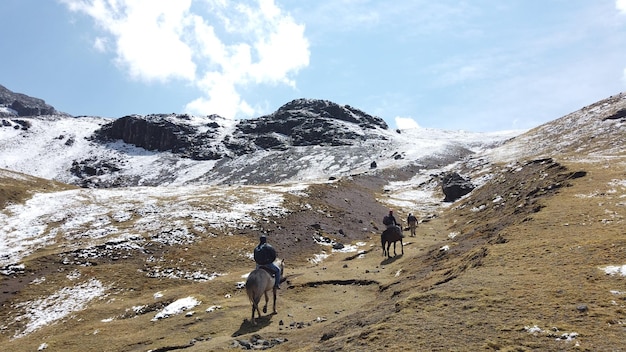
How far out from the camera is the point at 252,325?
69.8 feet

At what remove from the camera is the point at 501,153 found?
120 meters

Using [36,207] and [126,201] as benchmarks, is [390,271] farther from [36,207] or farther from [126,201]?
[36,207]

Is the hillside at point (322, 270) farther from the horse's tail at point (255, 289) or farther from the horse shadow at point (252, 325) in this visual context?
the horse's tail at point (255, 289)

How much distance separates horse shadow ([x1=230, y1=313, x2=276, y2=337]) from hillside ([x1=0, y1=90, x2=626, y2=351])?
170 millimetres

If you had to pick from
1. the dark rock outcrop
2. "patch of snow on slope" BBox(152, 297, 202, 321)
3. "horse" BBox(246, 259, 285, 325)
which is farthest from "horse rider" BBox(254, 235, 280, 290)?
the dark rock outcrop

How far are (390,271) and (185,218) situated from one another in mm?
30125

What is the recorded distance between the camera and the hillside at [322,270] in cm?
1325

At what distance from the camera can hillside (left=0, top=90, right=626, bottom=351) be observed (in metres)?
13.2

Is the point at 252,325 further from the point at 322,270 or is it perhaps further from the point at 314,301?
the point at 322,270

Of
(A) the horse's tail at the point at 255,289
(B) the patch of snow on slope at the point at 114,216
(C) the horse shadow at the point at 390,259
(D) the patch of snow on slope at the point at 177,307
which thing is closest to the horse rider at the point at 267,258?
(A) the horse's tail at the point at 255,289

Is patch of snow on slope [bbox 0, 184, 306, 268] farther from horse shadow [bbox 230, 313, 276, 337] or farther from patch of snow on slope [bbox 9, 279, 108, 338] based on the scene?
horse shadow [bbox 230, 313, 276, 337]

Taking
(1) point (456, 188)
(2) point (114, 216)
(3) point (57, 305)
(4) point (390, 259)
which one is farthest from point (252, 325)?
Result: (1) point (456, 188)

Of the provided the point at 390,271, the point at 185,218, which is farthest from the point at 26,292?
the point at 390,271

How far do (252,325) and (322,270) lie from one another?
44.5ft
